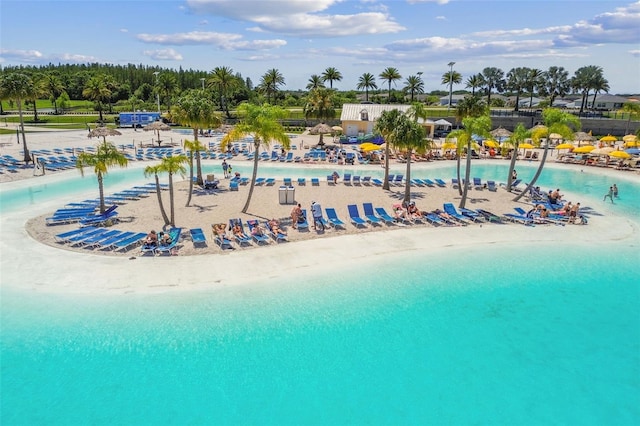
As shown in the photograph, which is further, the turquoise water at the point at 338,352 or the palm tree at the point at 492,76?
the palm tree at the point at 492,76

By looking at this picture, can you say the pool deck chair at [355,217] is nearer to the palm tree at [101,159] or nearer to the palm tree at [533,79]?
the palm tree at [101,159]

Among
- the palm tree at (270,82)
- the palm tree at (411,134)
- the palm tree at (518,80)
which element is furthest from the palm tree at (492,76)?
the palm tree at (411,134)

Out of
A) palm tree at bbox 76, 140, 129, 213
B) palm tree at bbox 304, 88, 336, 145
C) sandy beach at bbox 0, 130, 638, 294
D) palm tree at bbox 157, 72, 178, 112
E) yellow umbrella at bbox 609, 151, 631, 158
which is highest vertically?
palm tree at bbox 157, 72, 178, 112

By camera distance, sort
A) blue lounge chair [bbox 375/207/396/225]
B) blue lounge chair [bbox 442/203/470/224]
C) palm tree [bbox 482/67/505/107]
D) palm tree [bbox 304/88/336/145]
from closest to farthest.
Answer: blue lounge chair [bbox 375/207/396/225]
blue lounge chair [bbox 442/203/470/224]
palm tree [bbox 304/88/336/145]
palm tree [bbox 482/67/505/107]

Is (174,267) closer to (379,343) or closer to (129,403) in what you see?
(129,403)

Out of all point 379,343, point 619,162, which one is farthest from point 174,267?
point 619,162

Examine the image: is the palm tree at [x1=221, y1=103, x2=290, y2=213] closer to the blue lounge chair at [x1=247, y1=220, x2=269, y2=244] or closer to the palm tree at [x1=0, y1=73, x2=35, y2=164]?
the blue lounge chair at [x1=247, y1=220, x2=269, y2=244]

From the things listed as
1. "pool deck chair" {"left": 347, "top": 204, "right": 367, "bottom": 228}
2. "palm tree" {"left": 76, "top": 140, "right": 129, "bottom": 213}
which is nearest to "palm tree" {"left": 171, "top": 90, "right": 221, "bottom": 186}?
"palm tree" {"left": 76, "top": 140, "right": 129, "bottom": 213}
